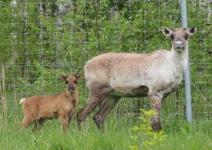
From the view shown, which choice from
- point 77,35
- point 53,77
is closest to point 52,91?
point 53,77

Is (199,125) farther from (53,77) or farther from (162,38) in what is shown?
(53,77)

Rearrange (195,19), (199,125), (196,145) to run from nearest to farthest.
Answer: (196,145) → (199,125) → (195,19)

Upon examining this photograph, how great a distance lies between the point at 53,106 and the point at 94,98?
739 mm

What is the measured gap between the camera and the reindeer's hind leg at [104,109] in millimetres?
11273

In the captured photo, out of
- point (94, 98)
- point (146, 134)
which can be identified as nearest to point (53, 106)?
point (94, 98)

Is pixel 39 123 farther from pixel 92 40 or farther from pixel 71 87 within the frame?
pixel 92 40

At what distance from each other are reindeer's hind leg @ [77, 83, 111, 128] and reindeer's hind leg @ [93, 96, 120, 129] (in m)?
0.15

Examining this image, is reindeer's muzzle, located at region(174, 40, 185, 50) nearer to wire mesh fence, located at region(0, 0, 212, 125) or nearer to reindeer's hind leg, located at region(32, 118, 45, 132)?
wire mesh fence, located at region(0, 0, 212, 125)

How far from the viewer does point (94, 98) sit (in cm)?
1121

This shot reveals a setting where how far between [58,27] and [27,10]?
77cm

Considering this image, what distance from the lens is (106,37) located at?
12.3 metres

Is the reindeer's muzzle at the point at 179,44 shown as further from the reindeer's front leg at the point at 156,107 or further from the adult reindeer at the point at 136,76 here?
the reindeer's front leg at the point at 156,107

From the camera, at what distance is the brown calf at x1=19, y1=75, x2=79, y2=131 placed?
35.6 ft

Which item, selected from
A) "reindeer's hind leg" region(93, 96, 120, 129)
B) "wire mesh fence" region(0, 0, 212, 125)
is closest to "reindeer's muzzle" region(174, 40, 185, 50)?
"reindeer's hind leg" region(93, 96, 120, 129)
